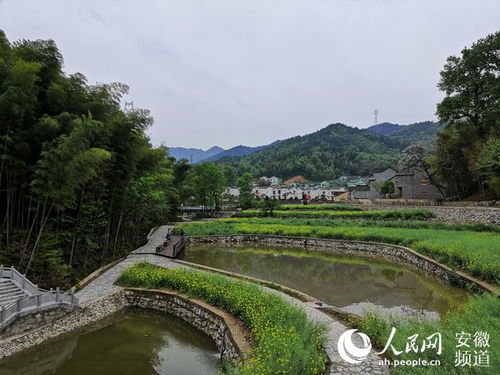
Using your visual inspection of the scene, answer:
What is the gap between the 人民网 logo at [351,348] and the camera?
5614mm

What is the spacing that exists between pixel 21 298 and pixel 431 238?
1827cm

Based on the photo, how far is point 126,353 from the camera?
25.4 feet

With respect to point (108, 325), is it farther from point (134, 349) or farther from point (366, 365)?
point (366, 365)

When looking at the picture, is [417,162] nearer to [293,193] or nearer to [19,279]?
[19,279]

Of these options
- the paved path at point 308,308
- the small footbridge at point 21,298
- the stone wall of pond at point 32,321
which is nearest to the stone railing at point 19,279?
the small footbridge at point 21,298

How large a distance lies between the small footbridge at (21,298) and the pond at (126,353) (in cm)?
92

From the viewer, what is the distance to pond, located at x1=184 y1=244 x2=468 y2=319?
34.6 feet

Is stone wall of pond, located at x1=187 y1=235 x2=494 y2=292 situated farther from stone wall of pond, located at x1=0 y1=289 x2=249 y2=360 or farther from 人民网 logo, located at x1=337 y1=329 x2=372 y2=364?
stone wall of pond, located at x1=0 y1=289 x2=249 y2=360

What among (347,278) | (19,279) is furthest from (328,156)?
(19,279)

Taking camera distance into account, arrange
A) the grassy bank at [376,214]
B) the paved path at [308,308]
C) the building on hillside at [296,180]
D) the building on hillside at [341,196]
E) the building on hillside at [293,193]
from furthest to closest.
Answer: the building on hillside at [296,180] → the building on hillside at [293,193] → the building on hillside at [341,196] → the grassy bank at [376,214] → the paved path at [308,308]

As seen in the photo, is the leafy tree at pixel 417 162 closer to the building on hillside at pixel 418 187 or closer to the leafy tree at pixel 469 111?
the building on hillside at pixel 418 187

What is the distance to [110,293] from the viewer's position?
10523 millimetres

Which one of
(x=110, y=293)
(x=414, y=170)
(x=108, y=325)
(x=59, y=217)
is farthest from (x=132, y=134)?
(x=414, y=170)

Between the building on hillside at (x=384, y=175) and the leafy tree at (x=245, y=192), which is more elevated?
the building on hillside at (x=384, y=175)
